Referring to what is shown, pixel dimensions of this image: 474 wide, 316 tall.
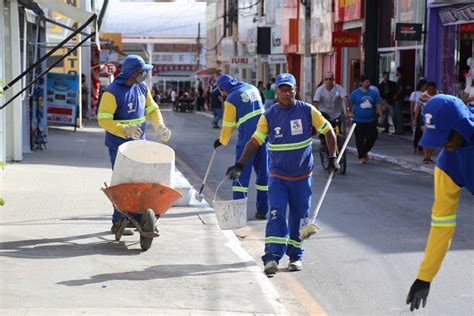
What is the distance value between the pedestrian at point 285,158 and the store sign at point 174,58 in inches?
3514

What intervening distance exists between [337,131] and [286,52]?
1263 inches

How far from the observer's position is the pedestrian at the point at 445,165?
5.01 m

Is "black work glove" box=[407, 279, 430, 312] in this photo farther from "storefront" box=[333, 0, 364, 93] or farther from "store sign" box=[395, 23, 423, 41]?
"storefront" box=[333, 0, 364, 93]

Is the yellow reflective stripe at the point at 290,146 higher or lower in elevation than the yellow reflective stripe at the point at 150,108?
lower

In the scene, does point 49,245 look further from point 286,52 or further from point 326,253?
point 286,52

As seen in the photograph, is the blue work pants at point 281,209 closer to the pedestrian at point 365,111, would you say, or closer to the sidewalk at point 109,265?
the sidewalk at point 109,265

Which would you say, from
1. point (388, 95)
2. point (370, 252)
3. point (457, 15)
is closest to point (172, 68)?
point (388, 95)

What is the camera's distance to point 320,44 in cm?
4247

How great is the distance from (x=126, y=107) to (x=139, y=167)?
1.12 metres

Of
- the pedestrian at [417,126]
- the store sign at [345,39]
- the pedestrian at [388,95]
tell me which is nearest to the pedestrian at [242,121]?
the pedestrian at [417,126]

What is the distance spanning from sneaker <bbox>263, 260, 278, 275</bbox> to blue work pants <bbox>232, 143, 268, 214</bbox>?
8.97 feet

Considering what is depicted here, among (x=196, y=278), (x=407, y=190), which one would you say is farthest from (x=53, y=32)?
(x=196, y=278)

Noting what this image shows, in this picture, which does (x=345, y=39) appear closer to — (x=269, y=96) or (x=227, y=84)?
(x=269, y=96)

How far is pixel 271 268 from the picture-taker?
29.0ft
